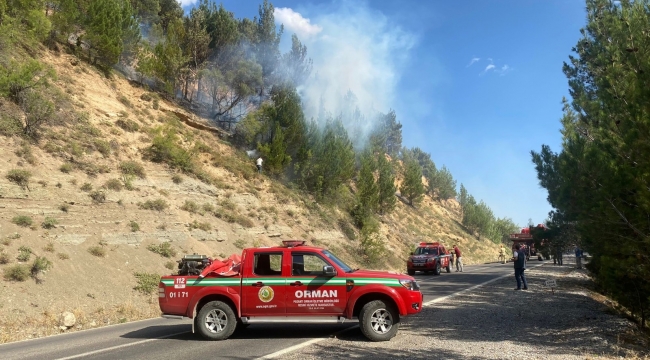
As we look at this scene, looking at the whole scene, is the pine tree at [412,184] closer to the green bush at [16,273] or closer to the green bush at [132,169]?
the green bush at [132,169]

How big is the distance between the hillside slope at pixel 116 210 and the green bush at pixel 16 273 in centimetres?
3

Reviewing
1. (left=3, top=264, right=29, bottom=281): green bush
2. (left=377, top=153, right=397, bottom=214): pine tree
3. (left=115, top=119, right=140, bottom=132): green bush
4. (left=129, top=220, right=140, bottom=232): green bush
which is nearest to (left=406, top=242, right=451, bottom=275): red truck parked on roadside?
(left=129, top=220, right=140, bottom=232): green bush

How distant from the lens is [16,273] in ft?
45.3

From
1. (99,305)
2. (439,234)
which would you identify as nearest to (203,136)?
(99,305)

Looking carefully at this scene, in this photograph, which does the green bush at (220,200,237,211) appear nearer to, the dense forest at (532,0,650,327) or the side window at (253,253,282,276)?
the side window at (253,253,282,276)

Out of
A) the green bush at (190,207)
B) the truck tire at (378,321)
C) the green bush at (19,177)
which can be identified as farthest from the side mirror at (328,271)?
the green bush at (190,207)

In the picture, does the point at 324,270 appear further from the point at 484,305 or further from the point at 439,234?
the point at 439,234

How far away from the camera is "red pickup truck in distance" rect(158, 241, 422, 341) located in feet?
27.5

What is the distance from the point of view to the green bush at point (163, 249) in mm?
19531

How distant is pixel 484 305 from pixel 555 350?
5.65 m

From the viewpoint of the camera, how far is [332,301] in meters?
8.47

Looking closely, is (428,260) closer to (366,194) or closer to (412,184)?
(366,194)

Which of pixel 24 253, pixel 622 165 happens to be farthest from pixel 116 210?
pixel 622 165

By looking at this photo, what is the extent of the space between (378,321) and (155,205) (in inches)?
661
